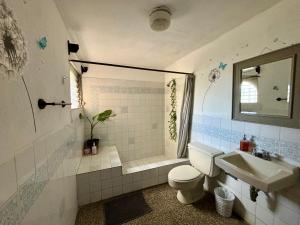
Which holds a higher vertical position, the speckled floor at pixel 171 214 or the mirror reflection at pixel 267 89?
the mirror reflection at pixel 267 89

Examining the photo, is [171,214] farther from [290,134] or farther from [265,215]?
[290,134]

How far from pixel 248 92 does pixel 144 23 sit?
1.37 metres

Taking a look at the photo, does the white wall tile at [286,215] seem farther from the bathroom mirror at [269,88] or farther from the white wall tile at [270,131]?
the bathroom mirror at [269,88]

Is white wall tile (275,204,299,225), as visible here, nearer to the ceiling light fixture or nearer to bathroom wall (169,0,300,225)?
bathroom wall (169,0,300,225)

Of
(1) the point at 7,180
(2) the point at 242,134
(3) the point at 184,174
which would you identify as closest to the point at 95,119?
(3) the point at 184,174

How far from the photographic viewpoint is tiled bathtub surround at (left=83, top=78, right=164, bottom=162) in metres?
2.86

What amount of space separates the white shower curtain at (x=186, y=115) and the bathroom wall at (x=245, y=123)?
0.09 m

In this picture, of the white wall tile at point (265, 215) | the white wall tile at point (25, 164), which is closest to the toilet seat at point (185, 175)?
the white wall tile at point (265, 215)

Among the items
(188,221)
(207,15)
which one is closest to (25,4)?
(207,15)

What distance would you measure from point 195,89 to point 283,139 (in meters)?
1.29

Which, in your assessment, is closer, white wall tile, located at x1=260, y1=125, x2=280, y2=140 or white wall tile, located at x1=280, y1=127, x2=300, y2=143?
white wall tile, located at x1=280, y1=127, x2=300, y2=143

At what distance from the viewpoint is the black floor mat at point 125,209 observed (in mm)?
1721

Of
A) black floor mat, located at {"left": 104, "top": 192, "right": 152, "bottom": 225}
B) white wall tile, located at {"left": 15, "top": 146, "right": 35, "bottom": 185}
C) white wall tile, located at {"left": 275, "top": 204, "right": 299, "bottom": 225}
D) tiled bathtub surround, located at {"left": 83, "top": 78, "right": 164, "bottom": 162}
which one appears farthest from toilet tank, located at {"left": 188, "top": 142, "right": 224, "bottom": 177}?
white wall tile, located at {"left": 15, "top": 146, "right": 35, "bottom": 185}

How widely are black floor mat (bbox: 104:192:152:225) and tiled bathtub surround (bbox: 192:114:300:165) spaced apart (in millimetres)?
1264
